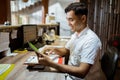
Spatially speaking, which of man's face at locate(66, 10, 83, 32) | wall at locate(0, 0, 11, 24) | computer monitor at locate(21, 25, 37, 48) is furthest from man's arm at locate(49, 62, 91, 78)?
wall at locate(0, 0, 11, 24)

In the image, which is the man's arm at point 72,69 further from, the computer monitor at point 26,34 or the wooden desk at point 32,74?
the computer monitor at point 26,34


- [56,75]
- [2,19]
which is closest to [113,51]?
[56,75]

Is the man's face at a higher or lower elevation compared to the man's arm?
higher

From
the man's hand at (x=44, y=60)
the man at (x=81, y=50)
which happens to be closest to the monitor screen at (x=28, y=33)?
the man at (x=81, y=50)

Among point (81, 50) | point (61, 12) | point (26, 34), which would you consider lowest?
point (81, 50)

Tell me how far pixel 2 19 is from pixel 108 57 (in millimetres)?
3035

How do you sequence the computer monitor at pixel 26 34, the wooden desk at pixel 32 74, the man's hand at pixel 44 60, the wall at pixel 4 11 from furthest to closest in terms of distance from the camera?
the wall at pixel 4 11 < the computer monitor at pixel 26 34 < the man's hand at pixel 44 60 < the wooden desk at pixel 32 74

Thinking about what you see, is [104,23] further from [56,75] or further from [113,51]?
[56,75]

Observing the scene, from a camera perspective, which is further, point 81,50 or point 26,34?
point 26,34

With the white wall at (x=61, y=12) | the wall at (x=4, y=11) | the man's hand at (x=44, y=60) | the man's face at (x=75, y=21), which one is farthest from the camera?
the white wall at (x=61, y=12)

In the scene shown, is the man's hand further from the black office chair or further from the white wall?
the white wall

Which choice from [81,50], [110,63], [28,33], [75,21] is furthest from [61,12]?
[110,63]

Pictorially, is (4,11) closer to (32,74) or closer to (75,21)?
(75,21)

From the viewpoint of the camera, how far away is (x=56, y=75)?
46.0 inches
